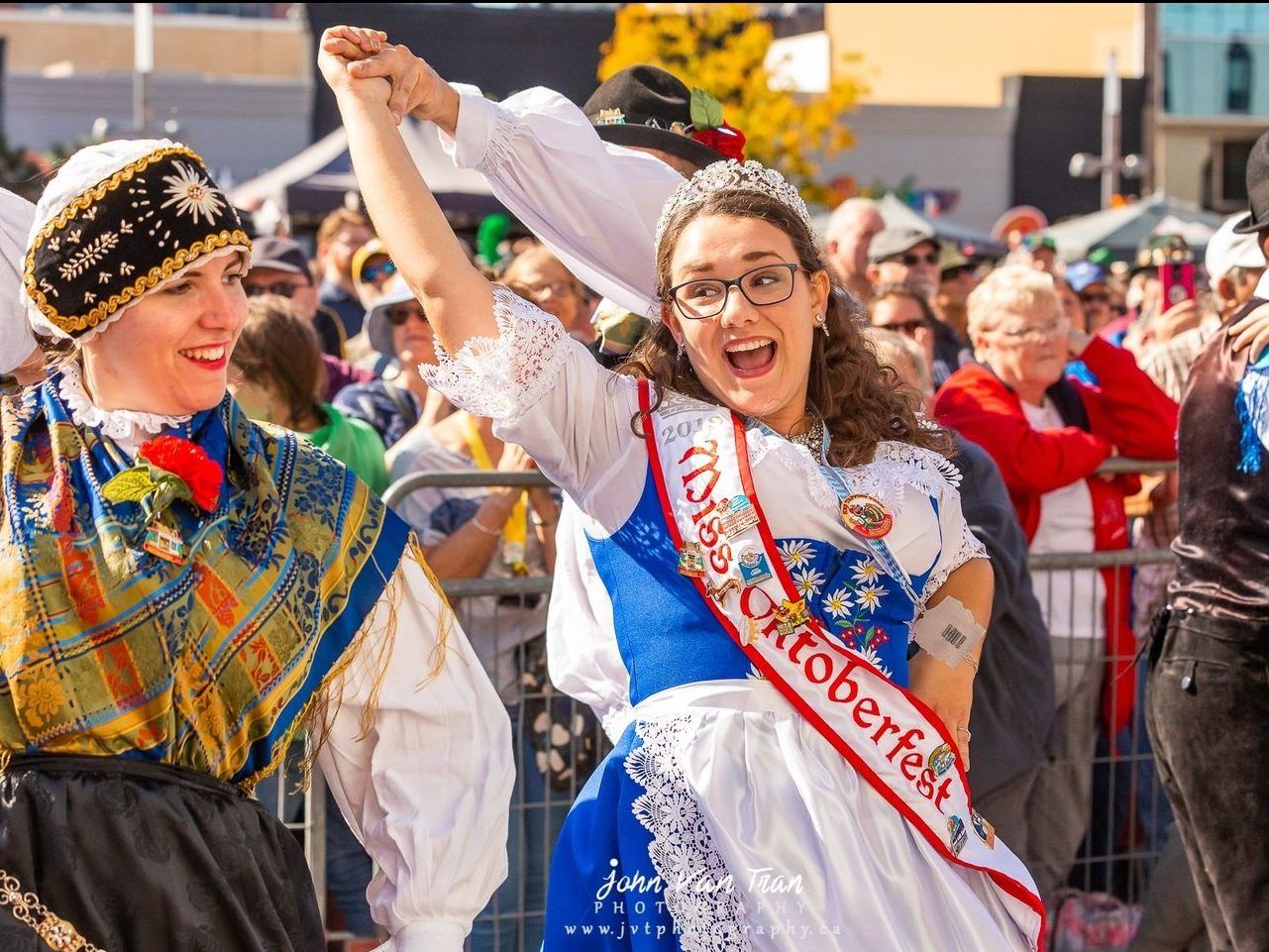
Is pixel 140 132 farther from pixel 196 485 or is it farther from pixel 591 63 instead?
pixel 196 485

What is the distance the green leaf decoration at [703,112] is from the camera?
146 inches

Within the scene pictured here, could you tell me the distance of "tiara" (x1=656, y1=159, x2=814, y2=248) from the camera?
3055 mm

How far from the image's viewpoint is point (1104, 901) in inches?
198

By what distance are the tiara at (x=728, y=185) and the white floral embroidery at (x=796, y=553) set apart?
58cm

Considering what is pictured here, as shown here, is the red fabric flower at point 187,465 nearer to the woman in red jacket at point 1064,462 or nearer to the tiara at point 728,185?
the tiara at point 728,185

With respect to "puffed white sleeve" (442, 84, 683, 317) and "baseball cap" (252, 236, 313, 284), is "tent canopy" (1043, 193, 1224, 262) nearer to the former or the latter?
"baseball cap" (252, 236, 313, 284)

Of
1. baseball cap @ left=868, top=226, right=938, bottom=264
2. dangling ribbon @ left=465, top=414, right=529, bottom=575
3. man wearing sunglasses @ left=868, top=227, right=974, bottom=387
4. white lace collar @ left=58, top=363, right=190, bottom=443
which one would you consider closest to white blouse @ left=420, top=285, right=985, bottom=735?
white lace collar @ left=58, top=363, right=190, bottom=443

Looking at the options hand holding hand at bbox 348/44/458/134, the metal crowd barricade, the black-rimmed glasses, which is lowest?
the metal crowd barricade

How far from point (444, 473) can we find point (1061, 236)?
559 inches

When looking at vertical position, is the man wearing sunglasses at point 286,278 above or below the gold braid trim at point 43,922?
above

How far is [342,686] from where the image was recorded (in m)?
2.56

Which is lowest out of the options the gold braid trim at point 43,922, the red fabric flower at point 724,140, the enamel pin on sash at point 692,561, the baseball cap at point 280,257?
the gold braid trim at point 43,922

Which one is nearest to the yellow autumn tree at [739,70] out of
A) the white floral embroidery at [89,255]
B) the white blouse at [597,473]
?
the white blouse at [597,473]

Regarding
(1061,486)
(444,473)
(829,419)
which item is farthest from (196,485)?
(1061,486)
